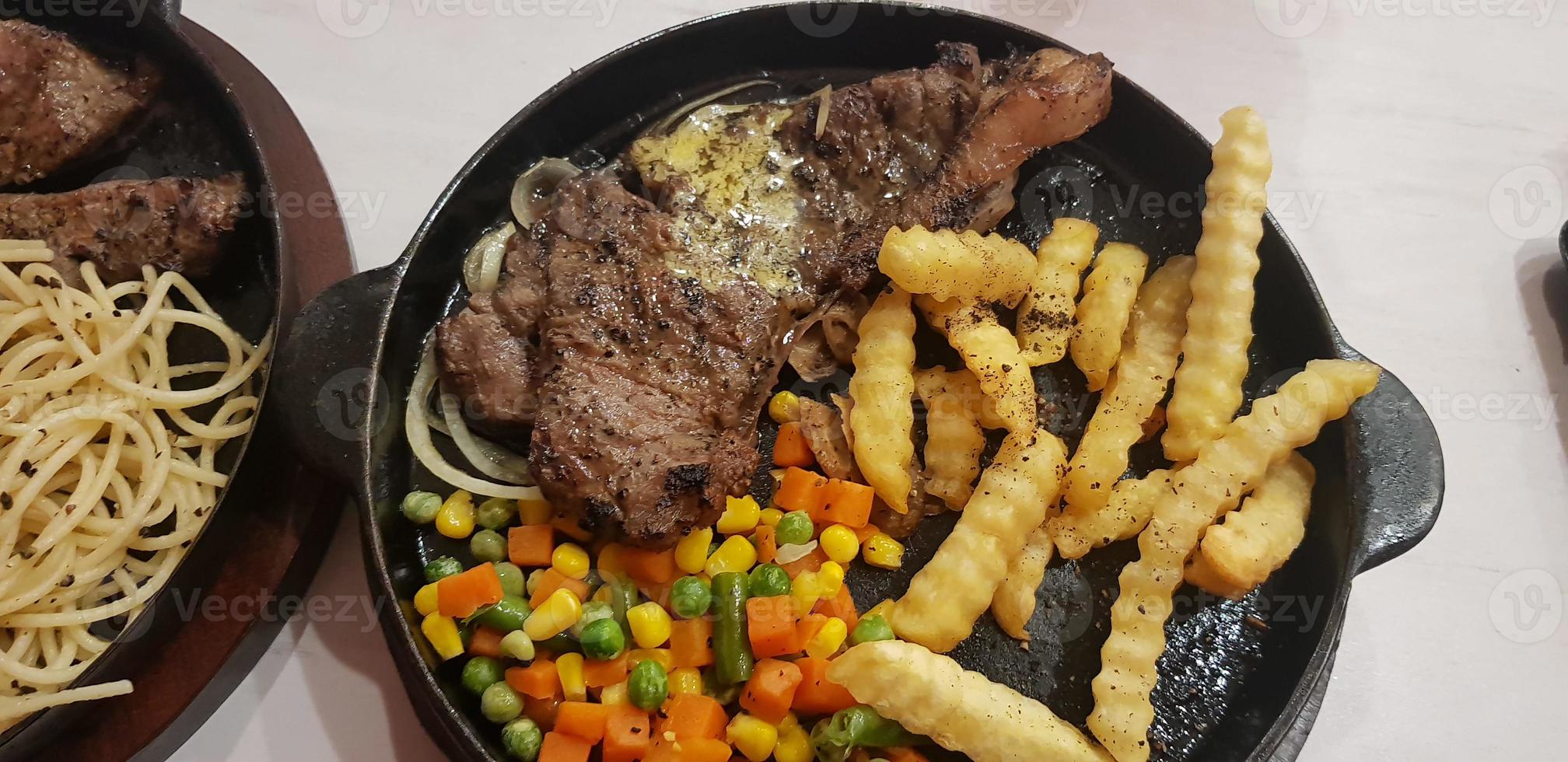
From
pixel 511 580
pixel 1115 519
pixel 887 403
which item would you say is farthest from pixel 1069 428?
pixel 511 580

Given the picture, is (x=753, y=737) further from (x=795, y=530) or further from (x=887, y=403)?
(x=887, y=403)

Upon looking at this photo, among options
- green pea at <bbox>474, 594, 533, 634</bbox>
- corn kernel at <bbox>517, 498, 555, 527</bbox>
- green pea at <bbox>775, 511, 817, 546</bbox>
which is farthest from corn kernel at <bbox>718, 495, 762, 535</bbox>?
green pea at <bbox>474, 594, 533, 634</bbox>

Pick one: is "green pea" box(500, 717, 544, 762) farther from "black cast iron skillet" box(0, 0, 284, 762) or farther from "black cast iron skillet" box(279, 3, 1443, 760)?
"black cast iron skillet" box(0, 0, 284, 762)

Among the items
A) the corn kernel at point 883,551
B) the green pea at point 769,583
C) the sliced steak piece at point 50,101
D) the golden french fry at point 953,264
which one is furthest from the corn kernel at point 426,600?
the sliced steak piece at point 50,101

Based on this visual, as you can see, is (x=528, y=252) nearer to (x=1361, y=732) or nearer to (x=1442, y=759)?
(x=1361, y=732)

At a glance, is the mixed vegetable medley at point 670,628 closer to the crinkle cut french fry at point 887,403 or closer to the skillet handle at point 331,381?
the crinkle cut french fry at point 887,403

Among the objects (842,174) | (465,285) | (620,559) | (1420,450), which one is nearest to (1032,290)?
(842,174)
